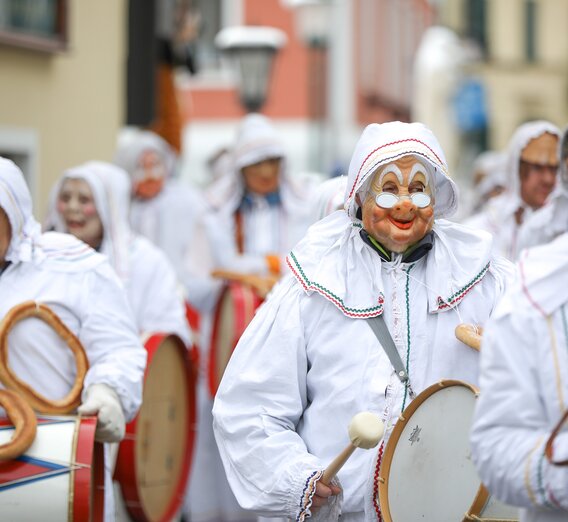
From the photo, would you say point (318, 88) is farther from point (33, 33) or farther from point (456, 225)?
point (456, 225)

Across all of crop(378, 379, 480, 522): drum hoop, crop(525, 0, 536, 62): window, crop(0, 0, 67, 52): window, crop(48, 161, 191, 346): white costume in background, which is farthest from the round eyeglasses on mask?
crop(525, 0, 536, 62): window

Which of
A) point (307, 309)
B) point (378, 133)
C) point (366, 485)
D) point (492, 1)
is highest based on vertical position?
point (492, 1)

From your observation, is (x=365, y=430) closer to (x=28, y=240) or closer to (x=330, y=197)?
(x=28, y=240)

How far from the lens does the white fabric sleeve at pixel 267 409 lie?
15.2 ft

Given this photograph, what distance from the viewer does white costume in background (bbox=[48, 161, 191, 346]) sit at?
7.52 metres

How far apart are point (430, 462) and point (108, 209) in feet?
11.2

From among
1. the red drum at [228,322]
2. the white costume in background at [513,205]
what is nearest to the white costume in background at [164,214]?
the red drum at [228,322]

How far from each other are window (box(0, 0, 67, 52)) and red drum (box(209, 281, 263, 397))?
2.69m

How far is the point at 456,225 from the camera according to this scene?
499cm

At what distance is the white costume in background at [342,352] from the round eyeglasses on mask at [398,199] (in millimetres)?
79

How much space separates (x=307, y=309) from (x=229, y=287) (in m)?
4.00

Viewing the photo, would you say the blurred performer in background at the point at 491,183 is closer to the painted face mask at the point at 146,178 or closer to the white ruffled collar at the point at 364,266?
the painted face mask at the point at 146,178

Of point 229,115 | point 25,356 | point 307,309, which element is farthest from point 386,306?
point 229,115

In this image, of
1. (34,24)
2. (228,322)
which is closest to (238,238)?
(228,322)
